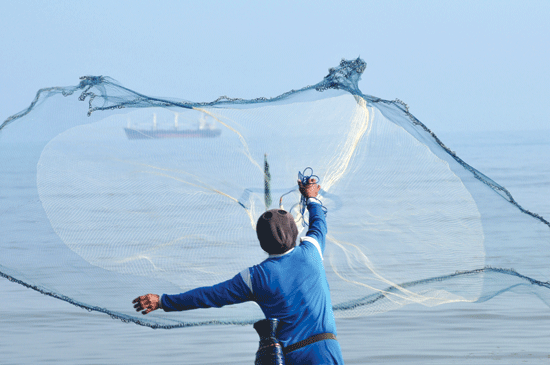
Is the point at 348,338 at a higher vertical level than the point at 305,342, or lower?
lower

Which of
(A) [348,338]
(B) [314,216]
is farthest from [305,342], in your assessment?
(A) [348,338]

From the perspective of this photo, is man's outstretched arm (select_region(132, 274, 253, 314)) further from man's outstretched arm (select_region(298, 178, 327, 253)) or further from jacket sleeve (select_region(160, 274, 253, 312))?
man's outstretched arm (select_region(298, 178, 327, 253))

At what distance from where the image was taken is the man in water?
3.01 m

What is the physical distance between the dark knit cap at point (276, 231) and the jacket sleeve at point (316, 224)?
0.63ft

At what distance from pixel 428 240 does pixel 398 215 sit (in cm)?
30

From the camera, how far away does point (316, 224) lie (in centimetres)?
338

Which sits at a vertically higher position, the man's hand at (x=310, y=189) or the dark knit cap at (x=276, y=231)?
the man's hand at (x=310, y=189)

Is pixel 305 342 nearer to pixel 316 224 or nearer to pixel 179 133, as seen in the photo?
pixel 316 224

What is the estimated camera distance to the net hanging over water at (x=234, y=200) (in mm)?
5012

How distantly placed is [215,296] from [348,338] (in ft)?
13.2

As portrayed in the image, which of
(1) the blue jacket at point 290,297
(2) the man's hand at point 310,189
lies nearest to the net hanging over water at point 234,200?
(2) the man's hand at point 310,189

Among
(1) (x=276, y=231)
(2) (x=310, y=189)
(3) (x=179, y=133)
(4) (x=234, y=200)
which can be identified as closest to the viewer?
(1) (x=276, y=231)

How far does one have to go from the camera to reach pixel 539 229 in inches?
193

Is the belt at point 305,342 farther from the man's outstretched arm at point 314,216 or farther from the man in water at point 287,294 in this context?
the man's outstretched arm at point 314,216
